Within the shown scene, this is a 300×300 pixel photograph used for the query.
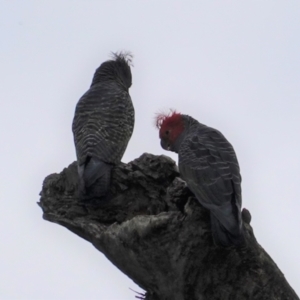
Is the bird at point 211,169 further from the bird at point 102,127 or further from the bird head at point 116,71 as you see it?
the bird head at point 116,71

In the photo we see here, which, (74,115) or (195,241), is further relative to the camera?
(74,115)

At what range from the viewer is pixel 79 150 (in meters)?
8.59

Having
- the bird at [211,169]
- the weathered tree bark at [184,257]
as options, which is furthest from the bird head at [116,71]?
the weathered tree bark at [184,257]

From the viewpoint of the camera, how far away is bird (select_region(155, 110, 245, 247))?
20.4 ft

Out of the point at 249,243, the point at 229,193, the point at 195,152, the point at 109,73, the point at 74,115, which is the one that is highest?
the point at 109,73

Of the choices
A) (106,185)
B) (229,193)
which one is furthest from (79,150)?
(229,193)

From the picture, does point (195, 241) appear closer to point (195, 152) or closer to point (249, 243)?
point (249, 243)

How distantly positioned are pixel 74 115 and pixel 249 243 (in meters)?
4.00

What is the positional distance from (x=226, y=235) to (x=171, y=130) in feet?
9.85

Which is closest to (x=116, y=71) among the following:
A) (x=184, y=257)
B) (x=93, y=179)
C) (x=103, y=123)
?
(x=103, y=123)

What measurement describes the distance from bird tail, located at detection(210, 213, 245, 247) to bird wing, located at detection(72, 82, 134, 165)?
2.37 meters

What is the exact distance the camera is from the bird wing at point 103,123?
→ 8531 millimetres

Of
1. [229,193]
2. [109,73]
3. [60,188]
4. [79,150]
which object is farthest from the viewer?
[109,73]

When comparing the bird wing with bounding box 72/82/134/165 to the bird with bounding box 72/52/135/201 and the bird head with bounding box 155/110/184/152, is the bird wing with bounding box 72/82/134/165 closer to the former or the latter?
the bird with bounding box 72/52/135/201
